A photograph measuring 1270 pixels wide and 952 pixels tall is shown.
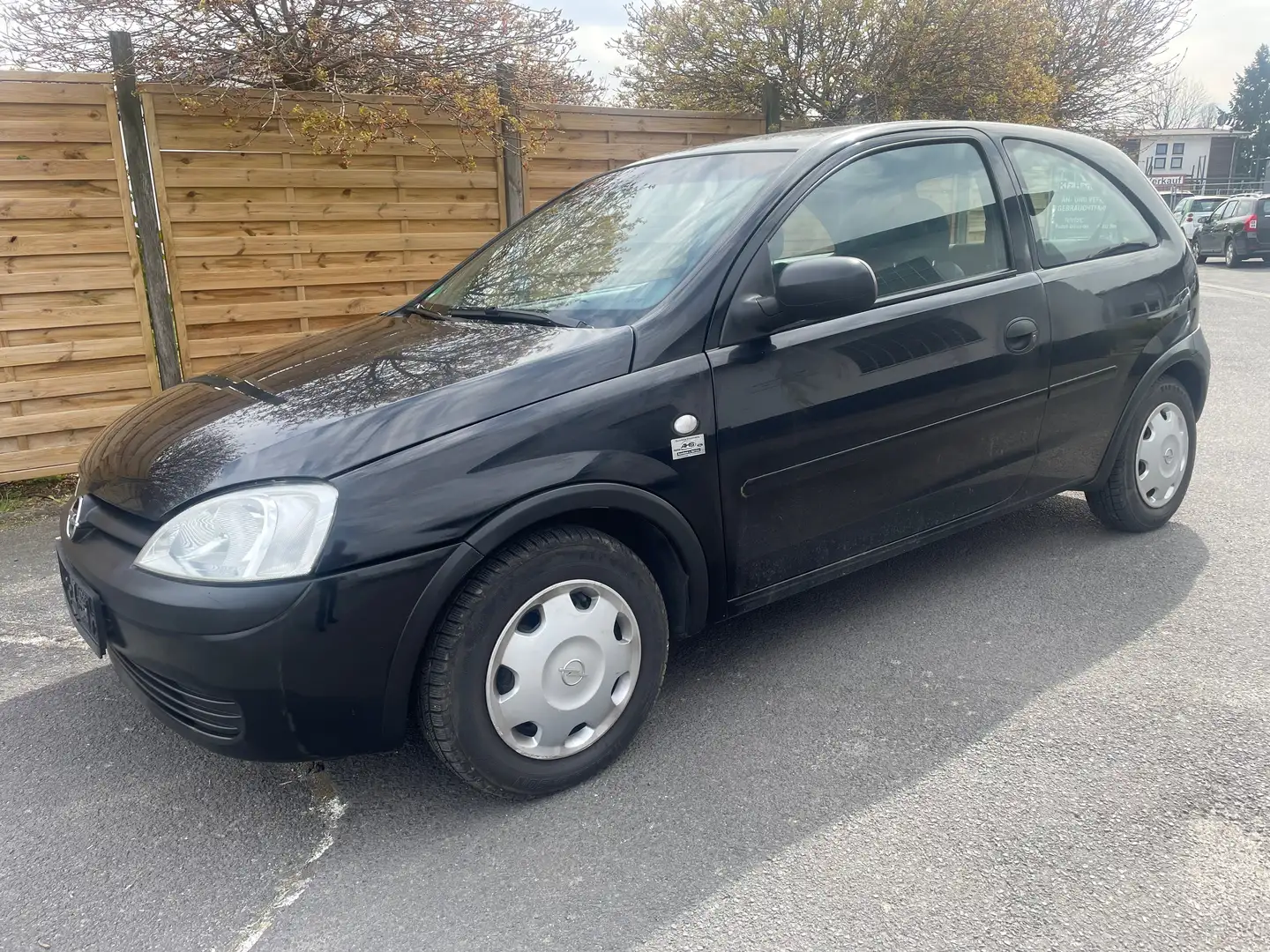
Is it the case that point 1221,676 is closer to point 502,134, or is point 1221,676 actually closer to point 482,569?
point 482,569

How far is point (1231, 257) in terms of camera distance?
2186 cm

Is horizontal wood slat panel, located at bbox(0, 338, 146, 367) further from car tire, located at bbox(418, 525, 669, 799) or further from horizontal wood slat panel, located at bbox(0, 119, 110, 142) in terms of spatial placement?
car tire, located at bbox(418, 525, 669, 799)

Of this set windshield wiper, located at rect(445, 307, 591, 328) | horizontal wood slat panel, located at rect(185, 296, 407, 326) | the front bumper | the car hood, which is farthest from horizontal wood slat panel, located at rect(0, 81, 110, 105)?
the front bumper

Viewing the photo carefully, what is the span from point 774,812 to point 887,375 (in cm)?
138

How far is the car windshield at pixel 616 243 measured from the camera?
9.48ft

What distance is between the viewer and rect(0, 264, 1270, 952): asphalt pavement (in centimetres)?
211

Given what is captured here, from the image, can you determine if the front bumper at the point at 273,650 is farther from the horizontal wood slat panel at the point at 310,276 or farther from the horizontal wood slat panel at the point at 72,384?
the horizontal wood slat panel at the point at 310,276

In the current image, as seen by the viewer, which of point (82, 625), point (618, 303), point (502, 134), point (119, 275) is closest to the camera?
point (82, 625)

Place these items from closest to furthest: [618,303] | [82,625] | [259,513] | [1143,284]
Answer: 1. [259,513]
2. [82,625]
3. [618,303]
4. [1143,284]

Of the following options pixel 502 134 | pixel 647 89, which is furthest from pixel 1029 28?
pixel 502 134

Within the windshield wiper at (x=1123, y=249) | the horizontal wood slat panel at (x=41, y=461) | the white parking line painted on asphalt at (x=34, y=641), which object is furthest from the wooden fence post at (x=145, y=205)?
the windshield wiper at (x=1123, y=249)

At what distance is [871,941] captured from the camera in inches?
79.7

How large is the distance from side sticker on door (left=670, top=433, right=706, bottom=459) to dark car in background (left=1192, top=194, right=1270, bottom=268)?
75.0ft

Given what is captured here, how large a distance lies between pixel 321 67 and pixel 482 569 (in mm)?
4675
